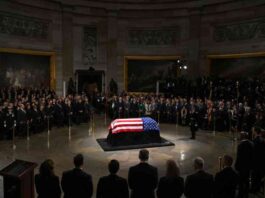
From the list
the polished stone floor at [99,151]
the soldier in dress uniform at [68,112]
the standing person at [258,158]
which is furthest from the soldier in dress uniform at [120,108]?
the standing person at [258,158]

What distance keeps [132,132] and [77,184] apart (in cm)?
750

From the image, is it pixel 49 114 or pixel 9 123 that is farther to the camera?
pixel 49 114

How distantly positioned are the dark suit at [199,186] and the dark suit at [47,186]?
82.5 inches

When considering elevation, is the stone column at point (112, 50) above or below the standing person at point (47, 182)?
above

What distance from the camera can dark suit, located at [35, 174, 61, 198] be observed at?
191 inches

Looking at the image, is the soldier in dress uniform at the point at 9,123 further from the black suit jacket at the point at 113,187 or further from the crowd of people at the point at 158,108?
the black suit jacket at the point at 113,187

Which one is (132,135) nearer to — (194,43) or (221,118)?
(221,118)

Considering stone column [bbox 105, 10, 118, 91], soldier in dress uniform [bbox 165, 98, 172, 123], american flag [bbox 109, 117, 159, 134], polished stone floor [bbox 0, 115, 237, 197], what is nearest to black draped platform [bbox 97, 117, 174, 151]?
american flag [bbox 109, 117, 159, 134]

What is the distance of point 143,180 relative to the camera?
512 cm

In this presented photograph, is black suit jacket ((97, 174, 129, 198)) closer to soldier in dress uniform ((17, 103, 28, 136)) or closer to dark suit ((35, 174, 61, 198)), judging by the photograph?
dark suit ((35, 174, 61, 198))

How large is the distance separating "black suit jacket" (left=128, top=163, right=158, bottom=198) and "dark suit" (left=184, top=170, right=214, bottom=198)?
0.60 metres

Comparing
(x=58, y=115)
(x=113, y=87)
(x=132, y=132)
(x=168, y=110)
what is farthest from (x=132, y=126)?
(x=113, y=87)

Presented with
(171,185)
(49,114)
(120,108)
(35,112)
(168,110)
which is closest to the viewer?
(171,185)

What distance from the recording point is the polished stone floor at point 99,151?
378 inches
